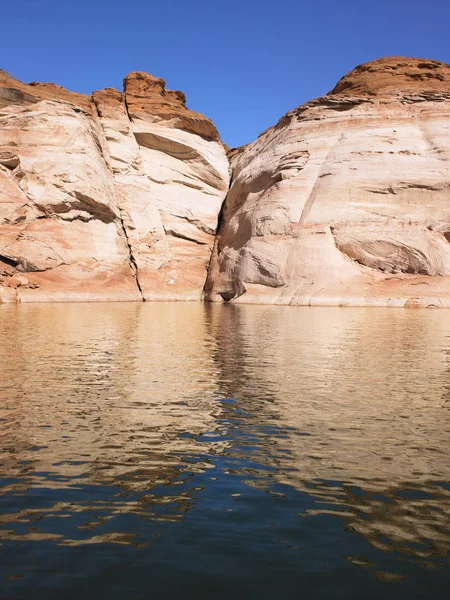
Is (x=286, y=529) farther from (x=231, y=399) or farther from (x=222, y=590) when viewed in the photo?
(x=231, y=399)

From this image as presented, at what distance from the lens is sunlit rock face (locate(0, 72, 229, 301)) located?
34.2 m

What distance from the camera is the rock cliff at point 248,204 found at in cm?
3328

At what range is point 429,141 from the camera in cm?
3659

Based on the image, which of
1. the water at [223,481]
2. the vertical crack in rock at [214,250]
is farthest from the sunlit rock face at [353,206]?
the water at [223,481]

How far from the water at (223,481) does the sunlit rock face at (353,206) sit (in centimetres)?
2385

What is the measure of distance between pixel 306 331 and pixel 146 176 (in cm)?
3104

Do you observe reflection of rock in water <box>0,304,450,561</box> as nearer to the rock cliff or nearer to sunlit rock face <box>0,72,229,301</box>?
the rock cliff

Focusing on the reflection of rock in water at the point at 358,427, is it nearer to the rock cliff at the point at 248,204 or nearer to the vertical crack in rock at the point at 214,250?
the rock cliff at the point at 248,204

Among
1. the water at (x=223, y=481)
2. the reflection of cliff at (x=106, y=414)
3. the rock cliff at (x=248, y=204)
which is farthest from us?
the rock cliff at (x=248, y=204)

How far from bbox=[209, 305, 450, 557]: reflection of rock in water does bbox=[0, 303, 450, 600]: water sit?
2 cm

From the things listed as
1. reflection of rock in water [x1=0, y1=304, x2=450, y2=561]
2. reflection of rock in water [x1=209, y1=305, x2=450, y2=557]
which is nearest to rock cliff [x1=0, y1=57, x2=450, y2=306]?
reflection of rock in water [x1=209, y1=305, x2=450, y2=557]

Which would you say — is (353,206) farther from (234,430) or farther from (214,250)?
(234,430)

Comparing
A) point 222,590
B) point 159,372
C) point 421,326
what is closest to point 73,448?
point 222,590

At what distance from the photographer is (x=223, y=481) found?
4457mm
